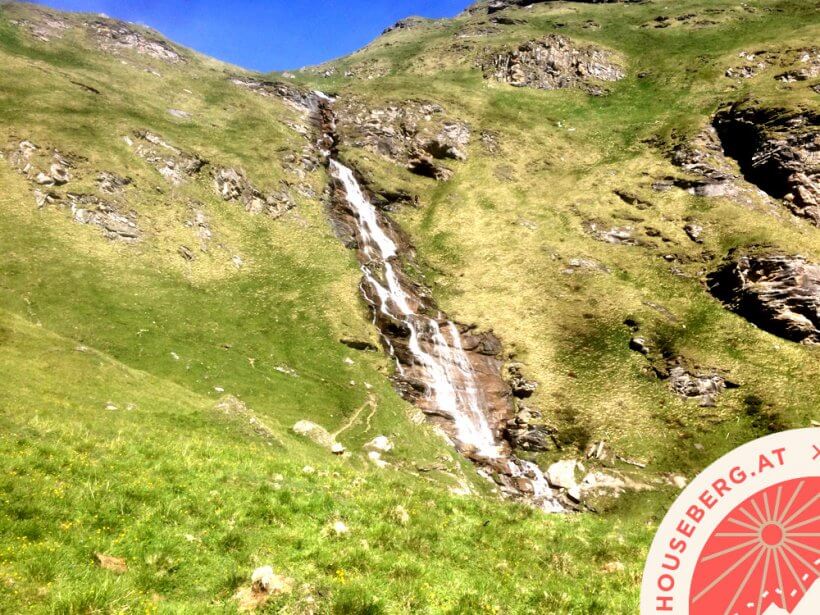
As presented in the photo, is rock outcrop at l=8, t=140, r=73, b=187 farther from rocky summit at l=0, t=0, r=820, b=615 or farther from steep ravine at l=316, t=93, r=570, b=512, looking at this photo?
steep ravine at l=316, t=93, r=570, b=512

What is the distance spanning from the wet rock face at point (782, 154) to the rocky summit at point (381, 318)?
0.40 meters

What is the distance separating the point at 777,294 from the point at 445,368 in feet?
119

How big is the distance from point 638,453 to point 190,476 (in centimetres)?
3926

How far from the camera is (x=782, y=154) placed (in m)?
69.6

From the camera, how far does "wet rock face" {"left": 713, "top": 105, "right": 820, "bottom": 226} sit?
6650 centimetres

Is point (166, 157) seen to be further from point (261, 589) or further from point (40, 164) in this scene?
point (261, 589)

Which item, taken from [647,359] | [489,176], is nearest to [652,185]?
[489,176]

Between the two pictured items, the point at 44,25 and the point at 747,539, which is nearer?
the point at 747,539

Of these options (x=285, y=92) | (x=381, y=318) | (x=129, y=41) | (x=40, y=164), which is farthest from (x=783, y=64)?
(x=129, y=41)

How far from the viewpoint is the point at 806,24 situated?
348 feet

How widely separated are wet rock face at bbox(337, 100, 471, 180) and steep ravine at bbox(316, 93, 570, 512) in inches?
975

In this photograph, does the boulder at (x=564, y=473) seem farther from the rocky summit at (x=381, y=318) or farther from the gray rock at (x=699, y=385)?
the gray rock at (x=699, y=385)

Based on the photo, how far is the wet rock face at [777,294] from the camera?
49344mm

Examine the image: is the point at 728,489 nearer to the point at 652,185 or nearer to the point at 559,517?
the point at 559,517
